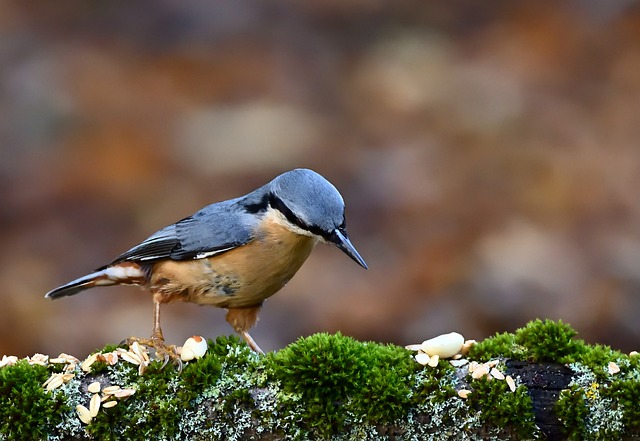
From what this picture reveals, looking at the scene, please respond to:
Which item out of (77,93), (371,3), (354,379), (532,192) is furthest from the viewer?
(371,3)

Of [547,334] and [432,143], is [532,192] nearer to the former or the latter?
[432,143]

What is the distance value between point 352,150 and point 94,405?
4.53m

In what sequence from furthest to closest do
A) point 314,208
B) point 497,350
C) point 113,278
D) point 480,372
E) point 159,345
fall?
point 113,278, point 314,208, point 159,345, point 497,350, point 480,372

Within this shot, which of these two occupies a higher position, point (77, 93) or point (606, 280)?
point (77, 93)

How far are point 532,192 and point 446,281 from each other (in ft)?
3.76

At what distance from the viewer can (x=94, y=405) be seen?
3205 mm

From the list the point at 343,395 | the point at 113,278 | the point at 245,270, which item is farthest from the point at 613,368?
the point at 113,278

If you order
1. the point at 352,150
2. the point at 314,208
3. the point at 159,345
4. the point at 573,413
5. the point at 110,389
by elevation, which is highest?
the point at 352,150

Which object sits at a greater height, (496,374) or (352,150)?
(352,150)

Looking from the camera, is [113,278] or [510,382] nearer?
[510,382]

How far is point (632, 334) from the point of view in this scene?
20.2ft

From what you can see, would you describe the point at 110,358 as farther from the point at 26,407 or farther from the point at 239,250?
the point at 239,250

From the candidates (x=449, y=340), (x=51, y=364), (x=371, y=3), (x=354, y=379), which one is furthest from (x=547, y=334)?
(x=371, y=3)

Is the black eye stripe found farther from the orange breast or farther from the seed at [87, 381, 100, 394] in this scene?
the seed at [87, 381, 100, 394]
